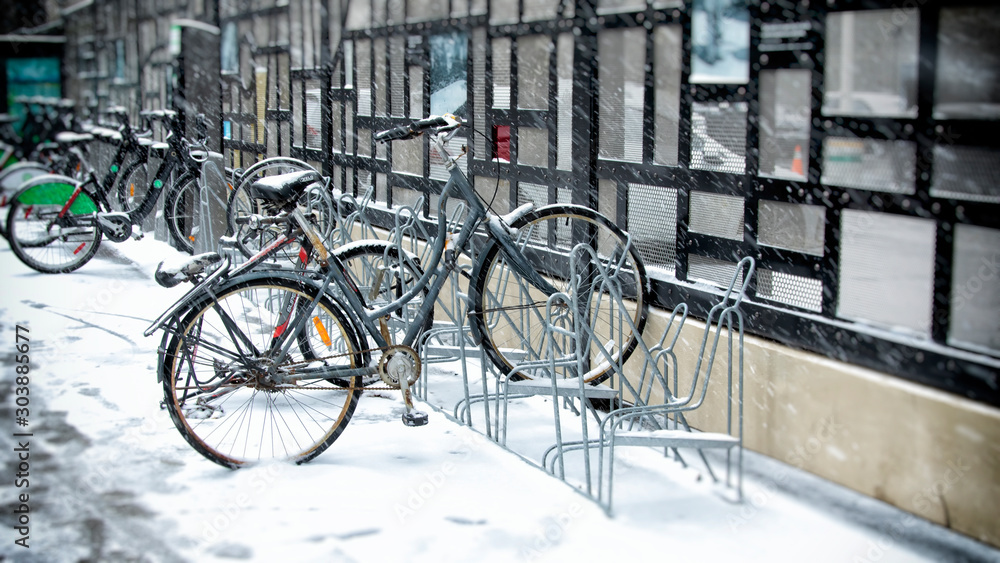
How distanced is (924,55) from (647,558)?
220 cm

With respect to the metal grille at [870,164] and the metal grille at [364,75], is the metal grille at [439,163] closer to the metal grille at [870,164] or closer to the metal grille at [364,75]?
the metal grille at [364,75]

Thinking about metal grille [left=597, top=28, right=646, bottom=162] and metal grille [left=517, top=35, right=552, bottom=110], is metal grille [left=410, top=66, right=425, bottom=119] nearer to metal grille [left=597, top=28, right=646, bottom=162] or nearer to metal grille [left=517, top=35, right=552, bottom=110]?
metal grille [left=517, top=35, right=552, bottom=110]

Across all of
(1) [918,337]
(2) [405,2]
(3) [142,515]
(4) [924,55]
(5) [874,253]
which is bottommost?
(3) [142,515]

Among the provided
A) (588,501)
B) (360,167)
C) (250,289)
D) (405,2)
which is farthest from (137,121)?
(588,501)

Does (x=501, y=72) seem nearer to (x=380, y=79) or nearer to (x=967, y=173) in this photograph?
(x=380, y=79)

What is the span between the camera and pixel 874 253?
4031 mm

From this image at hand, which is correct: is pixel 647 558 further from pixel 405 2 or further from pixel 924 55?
pixel 405 2

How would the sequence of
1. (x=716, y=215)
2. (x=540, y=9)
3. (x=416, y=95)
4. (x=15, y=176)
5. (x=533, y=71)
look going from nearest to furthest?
(x=716, y=215), (x=540, y=9), (x=533, y=71), (x=416, y=95), (x=15, y=176)

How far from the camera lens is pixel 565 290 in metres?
5.80

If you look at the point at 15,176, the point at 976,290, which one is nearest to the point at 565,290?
the point at 976,290

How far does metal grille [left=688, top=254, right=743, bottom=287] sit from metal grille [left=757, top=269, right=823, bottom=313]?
20 centimetres

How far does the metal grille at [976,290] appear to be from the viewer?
3.55 meters

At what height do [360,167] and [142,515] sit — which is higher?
[360,167]

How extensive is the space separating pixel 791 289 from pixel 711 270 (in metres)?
0.59
